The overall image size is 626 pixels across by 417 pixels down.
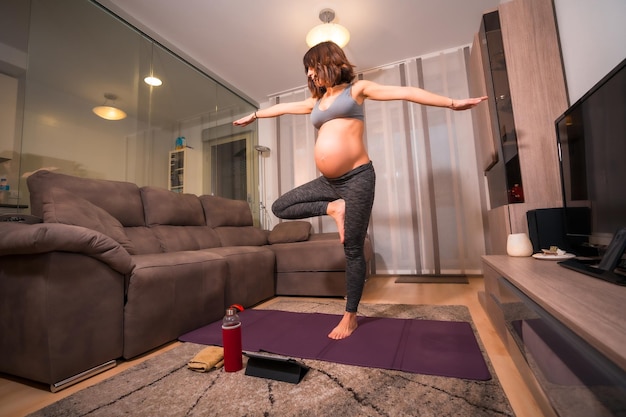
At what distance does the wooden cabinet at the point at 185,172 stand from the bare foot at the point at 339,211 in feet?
7.47

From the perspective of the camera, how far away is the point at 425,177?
3.51 m

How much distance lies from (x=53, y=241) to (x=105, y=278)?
27 centimetres

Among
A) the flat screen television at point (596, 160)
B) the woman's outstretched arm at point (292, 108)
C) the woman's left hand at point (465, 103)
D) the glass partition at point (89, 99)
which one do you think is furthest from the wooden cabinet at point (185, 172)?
the flat screen television at point (596, 160)

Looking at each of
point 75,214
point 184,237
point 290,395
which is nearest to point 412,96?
point 290,395

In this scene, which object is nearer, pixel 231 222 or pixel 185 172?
pixel 231 222

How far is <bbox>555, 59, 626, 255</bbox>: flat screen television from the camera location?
3.28ft

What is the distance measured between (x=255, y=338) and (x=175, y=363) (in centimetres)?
38

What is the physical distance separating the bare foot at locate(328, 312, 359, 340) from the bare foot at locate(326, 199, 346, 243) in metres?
0.41

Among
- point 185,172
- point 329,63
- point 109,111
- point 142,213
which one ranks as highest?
point 109,111

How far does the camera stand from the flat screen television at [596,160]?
100 centimetres

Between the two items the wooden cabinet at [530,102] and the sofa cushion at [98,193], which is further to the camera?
the wooden cabinet at [530,102]

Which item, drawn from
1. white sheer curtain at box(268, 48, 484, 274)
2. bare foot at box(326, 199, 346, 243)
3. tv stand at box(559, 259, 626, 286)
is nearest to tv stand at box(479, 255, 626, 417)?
tv stand at box(559, 259, 626, 286)

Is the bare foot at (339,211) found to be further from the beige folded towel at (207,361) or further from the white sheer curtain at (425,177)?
the white sheer curtain at (425,177)

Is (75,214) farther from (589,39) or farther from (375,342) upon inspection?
(589,39)
